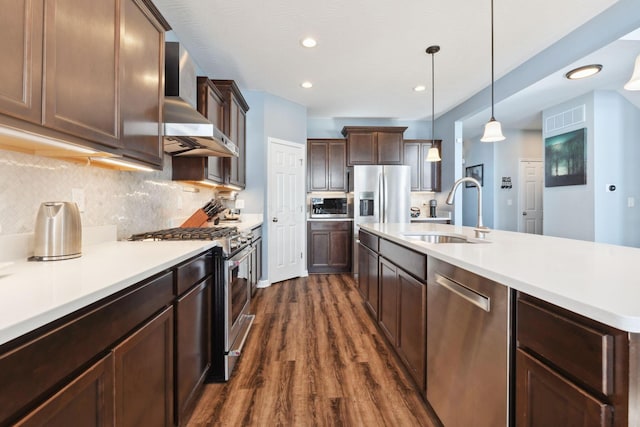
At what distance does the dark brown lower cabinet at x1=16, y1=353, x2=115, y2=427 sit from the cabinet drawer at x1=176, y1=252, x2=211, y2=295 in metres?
0.49

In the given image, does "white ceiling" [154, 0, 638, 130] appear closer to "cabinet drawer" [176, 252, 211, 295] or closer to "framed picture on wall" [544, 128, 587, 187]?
"framed picture on wall" [544, 128, 587, 187]

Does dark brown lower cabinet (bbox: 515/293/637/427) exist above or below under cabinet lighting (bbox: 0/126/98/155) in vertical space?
below

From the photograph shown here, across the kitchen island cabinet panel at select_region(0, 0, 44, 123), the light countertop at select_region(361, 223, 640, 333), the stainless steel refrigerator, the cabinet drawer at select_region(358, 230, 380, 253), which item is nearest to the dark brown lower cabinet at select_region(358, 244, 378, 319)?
the cabinet drawer at select_region(358, 230, 380, 253)

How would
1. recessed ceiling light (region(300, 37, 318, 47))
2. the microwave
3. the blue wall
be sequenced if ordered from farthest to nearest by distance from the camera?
the blue wall < the microwave < recessed ceiling light (region(300, 37, 318, 47))

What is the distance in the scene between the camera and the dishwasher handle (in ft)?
3.33

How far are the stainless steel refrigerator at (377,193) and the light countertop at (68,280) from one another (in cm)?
353

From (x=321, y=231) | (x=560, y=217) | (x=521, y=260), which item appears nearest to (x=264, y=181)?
(x=321, y=231)

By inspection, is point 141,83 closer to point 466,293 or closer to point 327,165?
point 466,293

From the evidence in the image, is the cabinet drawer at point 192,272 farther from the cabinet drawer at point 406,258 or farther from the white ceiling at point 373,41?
the white ceiling at point 373,41

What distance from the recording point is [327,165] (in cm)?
515

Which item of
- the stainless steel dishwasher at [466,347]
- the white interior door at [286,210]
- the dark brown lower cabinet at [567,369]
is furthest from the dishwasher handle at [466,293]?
the white interior door at [286,210]

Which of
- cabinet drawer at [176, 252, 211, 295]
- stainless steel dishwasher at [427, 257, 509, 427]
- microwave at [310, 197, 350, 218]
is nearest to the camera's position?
stainless steel dishwasher at [427, 257, 509, 427]

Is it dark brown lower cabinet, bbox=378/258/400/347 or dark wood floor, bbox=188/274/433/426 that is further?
dark brown lower cabinet, bbox=378/258/400/347

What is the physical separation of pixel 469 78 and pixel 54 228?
14.5 feet
